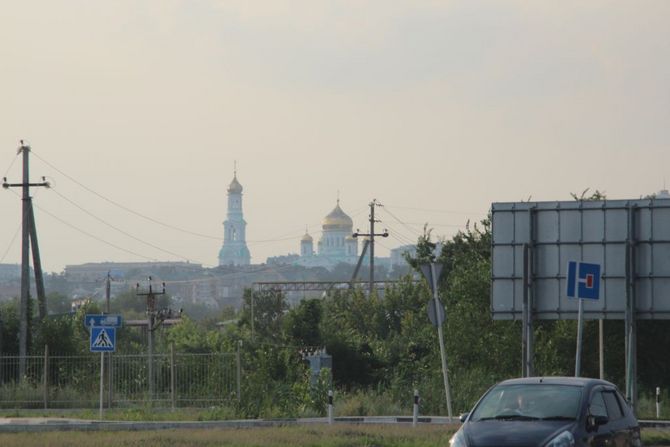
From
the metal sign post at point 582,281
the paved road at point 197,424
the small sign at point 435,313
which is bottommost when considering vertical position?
the paved road at point 197,424

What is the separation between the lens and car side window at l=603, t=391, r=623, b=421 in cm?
1706

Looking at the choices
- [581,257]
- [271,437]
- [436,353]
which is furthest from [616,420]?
[436,353]

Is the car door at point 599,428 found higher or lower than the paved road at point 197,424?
higher

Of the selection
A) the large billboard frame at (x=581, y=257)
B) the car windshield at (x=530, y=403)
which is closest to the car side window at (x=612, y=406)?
the car windshield at (x=530, y=403)

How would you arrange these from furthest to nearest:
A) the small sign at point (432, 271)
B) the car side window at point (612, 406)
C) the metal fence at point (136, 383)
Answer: the metal fence at point (136, 383) → the small sign at point (432, 271) → the car side window at point (612, 406)

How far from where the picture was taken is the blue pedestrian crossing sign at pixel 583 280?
26391mm

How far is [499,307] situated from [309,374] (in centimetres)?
1347

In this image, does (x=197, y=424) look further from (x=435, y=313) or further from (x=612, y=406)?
(x=612, y=406)

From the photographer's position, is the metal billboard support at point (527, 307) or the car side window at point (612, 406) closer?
the car side window at point (612, 406)

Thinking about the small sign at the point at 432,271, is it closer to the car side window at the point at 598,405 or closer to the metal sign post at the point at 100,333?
the metal sign post at the point at 100,333

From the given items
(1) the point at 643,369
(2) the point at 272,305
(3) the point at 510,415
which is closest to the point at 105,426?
(3) the point at 510,415

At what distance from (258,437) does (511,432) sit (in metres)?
9.79

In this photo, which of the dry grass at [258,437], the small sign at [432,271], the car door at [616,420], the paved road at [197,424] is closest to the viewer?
the car door at [616,420]

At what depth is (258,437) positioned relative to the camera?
24828 millimetres
